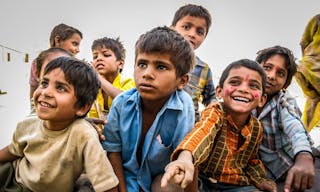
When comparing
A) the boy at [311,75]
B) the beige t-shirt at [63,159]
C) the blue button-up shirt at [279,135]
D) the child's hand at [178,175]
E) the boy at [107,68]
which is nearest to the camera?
the child's hand at [178,175]

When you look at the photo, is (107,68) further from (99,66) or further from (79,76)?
(79,76)

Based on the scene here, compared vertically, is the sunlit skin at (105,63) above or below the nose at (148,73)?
below

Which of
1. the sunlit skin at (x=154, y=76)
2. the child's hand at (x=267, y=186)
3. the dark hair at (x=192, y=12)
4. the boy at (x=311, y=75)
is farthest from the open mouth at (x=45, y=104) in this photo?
the boy at (x=311, y=75)

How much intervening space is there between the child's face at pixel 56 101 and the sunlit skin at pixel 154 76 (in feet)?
1.09

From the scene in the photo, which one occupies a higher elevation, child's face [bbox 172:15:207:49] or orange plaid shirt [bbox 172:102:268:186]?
child's face [bbox 172:15:207:49]

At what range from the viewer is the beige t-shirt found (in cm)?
157

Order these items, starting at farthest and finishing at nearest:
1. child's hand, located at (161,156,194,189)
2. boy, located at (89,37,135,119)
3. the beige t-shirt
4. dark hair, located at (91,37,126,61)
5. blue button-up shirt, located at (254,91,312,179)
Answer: dark hair, located at (91,37,126,61) < boy, located at (89,37,135,119) < blue button-up shirt, located at (254,91,312,179) < the beige t-shirt < child's hand, located at (161,156,194,189)

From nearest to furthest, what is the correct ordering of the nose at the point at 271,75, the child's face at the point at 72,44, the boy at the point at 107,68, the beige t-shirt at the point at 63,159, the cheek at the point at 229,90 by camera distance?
the beige t-shirt at the point at 63,159 < the cheek at the point at 229,90 < the nose at the point at 271,75 < the boy at the point at 107,68 < the child's face at the point at 72,44

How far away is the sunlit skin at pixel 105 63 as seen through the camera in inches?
112

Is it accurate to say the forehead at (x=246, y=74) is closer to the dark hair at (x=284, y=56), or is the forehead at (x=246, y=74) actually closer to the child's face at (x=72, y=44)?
the dark hair at (x=284, y=56)

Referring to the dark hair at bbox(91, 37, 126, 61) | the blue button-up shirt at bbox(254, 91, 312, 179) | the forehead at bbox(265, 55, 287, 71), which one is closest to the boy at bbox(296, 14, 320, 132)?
the forehead at bbox(265, 55, 287, 71)

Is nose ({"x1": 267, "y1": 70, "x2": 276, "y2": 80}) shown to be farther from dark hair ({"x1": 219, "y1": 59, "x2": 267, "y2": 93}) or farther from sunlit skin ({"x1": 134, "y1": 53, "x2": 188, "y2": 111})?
sunlit skin ({"x1": 134, "y1": 53, "x2": 188, "y2": 111})

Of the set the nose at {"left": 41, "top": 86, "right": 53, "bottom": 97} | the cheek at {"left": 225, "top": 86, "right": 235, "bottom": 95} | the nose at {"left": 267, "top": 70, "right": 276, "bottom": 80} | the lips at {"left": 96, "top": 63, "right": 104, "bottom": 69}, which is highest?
the nose at {"left": 267, "top": 70, "right": 276, "bottom": 80}

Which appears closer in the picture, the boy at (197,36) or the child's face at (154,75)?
the child's face at (154,75)
